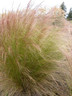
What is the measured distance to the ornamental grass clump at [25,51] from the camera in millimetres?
1771

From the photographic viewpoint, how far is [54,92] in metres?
1.97

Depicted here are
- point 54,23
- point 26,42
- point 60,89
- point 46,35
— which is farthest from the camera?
point 54,23

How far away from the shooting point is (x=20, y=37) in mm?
1805

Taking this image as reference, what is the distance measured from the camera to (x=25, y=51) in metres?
1.79

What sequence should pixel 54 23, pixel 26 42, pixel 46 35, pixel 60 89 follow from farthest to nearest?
1. pixel 54 23
2. pixel 60 89
3. pixel 46 35
4. pixel 26 42

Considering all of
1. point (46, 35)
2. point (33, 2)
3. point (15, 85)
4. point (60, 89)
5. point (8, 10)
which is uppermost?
point (8, 10)

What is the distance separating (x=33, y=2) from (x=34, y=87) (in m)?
1.07

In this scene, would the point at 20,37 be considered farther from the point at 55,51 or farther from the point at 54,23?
the point at 54,23

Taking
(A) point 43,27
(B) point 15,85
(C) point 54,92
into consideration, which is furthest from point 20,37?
(C) point 54,92

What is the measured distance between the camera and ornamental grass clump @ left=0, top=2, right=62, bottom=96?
1.77 m

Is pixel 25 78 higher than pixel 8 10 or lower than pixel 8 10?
lower

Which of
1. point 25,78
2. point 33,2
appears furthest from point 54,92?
point 33,2

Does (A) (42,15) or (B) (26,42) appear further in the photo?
(A) (42,15)

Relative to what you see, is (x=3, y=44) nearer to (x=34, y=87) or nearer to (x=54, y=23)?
(x=34, y=87)
